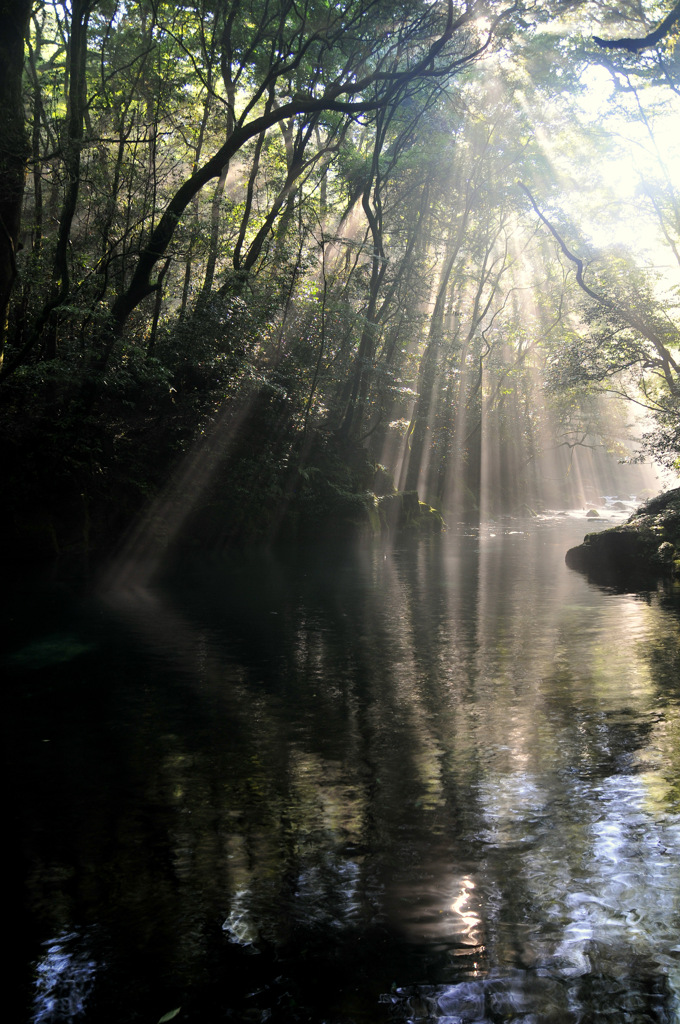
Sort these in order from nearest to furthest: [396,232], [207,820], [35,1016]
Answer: [35,1016] → [207,820] → [396,232]

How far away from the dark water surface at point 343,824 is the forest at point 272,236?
659 cm

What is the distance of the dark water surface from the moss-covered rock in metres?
6.64

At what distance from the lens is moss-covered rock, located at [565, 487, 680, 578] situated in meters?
16.8

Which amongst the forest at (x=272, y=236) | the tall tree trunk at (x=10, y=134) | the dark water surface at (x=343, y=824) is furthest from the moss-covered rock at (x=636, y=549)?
the tall tree trunk at (x=10, y=134)

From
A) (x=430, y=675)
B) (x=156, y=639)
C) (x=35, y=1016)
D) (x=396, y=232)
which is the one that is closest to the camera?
(x=35, y=1016)

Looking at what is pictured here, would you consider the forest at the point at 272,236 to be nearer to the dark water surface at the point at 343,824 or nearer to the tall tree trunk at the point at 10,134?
the tall tree trunk at the point at 10,134

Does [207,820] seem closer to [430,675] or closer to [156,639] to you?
[430,675]

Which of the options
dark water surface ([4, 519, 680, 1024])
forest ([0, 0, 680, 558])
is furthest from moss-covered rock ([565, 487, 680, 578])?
dark water surface ([4, 519, 680, 1024])

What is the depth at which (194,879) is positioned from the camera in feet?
13.4

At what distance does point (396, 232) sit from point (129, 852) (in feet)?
94.3

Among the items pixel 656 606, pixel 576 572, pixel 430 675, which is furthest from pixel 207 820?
pixel 576 572

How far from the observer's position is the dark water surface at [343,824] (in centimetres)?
326

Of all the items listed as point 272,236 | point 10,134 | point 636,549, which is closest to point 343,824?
point 10,134

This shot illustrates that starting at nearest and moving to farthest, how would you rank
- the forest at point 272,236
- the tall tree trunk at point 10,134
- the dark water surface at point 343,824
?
1. the dark water surface at point 343,824
2. the tall tree trunk at point 10,134
3. the forest at point 272,236
